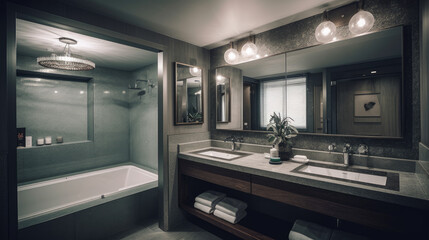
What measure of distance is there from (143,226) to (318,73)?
2676 mm

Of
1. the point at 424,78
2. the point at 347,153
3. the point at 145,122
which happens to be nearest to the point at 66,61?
the point at 145,122

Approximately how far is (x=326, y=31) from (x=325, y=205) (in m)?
1.47

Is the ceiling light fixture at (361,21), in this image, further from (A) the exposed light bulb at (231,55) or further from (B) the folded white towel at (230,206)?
(B) the folded white towel at (230,206)

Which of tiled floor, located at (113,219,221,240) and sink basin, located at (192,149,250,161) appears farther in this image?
sink basin, located at (192,149,250,161)

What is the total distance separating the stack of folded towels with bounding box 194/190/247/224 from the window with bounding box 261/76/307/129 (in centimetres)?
96

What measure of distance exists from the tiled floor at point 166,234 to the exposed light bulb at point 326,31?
234cm

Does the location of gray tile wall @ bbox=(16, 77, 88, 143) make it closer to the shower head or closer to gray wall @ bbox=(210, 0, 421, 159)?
the shower head

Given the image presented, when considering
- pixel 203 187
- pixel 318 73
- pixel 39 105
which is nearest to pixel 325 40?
pixel 318 73

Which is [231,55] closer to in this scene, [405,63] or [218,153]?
[218,153]

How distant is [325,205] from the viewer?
1.36 m

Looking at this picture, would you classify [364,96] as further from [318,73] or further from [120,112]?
[120,112]

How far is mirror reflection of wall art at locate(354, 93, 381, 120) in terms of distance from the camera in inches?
63.1

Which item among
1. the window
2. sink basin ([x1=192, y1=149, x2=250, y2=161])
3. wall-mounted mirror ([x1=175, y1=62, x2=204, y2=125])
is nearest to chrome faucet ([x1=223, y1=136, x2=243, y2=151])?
sink basin ([x1=192, y1=149, x2=250, y2=161])

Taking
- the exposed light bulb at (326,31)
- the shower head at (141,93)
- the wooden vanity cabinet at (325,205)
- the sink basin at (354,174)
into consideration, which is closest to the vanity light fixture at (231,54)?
the exposed light bulb at (326,31)
